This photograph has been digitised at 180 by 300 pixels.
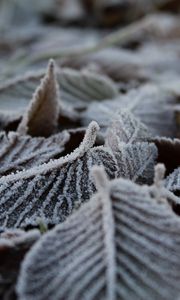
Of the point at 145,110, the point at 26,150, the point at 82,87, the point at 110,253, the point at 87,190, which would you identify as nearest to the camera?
the point at 110,253

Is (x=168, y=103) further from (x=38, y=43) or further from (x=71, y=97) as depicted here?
(x=38, y=43)

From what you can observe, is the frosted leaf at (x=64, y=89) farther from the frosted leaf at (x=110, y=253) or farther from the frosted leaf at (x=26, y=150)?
the frosted leaf at (x=110, y=253)

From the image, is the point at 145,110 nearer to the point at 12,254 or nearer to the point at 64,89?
the point at 64,89

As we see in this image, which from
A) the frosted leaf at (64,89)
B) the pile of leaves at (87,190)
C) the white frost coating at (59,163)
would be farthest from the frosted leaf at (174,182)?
the frosted leaf at (64,89)

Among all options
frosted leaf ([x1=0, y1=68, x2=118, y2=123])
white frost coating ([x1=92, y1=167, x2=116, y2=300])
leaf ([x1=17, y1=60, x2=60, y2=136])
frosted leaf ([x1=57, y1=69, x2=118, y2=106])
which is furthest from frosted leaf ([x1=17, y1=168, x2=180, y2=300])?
frosted leaf ([x1=57, y1=69, x2=118, y2=106])

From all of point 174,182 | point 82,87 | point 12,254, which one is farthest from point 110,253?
point 82,87
